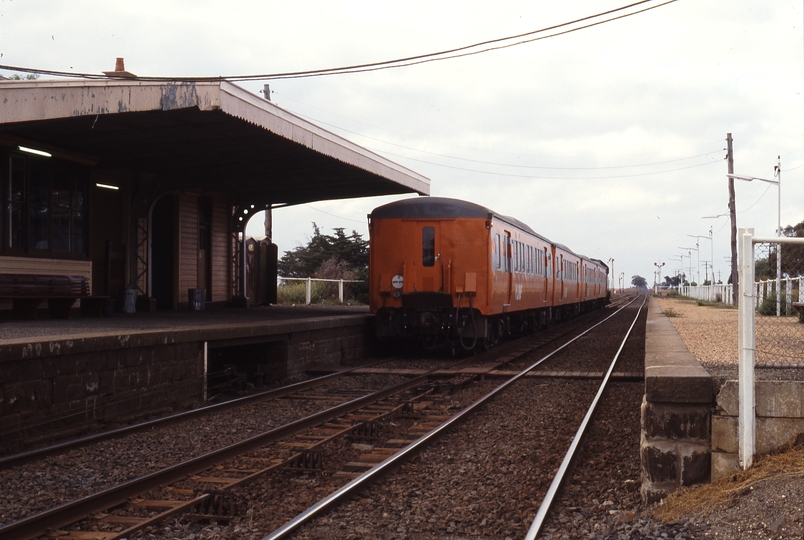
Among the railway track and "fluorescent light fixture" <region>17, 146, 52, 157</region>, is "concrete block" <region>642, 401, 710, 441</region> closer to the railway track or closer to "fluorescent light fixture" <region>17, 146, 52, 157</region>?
the railway track

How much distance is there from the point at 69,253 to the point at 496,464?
10.1 metres

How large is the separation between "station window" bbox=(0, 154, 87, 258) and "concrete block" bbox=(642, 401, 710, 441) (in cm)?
1069

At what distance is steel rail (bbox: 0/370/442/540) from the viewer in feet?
14.5

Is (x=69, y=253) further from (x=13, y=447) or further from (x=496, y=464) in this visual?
(x=496, y=464)

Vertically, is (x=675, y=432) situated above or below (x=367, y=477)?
above

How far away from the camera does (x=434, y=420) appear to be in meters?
8.14

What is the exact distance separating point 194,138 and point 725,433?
10.8 metres

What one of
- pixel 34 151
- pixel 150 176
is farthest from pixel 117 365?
pixel 150 176

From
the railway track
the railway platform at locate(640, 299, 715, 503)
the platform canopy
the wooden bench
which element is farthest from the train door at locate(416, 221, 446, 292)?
the railway platform at locate(640, 299, 715, 503)

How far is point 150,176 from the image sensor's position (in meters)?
17.1

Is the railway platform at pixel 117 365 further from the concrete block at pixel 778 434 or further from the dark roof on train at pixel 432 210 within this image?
the concrete block at pixel 778 434

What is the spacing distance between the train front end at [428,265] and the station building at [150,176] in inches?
77.8

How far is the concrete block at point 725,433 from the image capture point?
4906 mm

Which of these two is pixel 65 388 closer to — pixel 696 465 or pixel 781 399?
pixel 696 465
